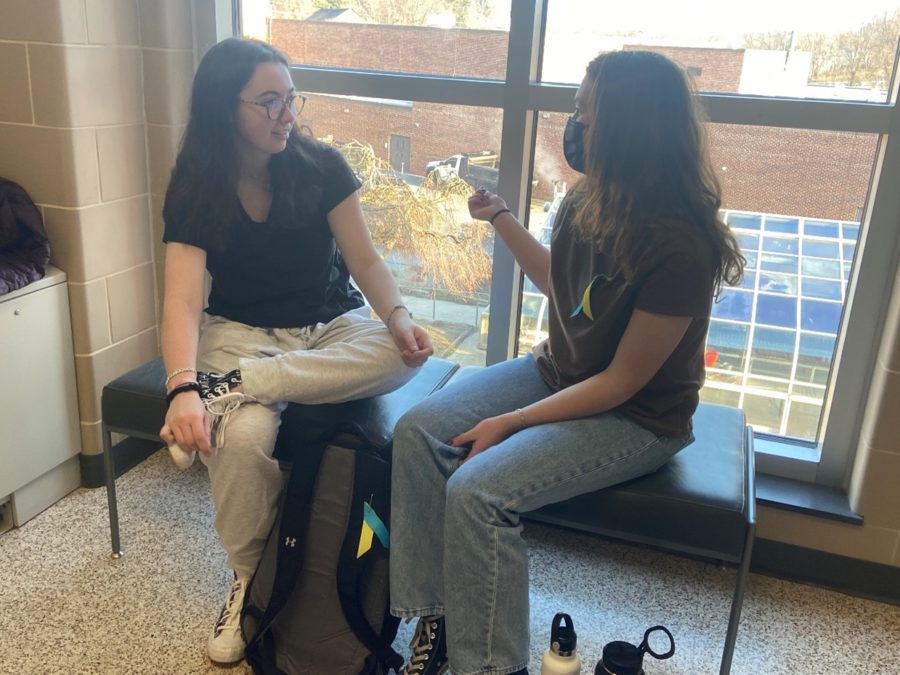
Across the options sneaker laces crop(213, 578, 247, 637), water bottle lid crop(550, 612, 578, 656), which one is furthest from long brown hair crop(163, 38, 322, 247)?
water bottle lid crop(550, 612, 578, 656)

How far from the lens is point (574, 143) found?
1.60 meters

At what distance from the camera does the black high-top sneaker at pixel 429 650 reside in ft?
4.99

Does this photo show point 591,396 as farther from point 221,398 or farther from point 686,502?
point 221,398

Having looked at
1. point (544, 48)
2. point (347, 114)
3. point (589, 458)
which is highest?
point (544, 48)

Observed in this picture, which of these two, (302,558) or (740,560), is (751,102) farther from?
(302,558)

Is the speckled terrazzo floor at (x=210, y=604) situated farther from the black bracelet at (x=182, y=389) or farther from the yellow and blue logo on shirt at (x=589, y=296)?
the yellow and blue logo on shirt at (x=589, y=296)

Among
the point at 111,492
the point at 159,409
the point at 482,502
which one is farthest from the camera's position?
the point at 111,492

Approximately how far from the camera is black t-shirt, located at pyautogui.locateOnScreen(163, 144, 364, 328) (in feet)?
5.81

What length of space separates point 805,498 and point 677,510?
2.09ft

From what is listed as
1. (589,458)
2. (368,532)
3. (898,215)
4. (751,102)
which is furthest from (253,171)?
(898,215)

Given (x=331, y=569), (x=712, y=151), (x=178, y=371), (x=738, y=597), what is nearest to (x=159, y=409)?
(x=178, y=371)

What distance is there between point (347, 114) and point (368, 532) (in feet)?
3.80

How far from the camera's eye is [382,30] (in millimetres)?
2088

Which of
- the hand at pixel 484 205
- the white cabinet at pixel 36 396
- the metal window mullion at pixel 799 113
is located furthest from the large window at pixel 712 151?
the white cabinet at pixel 36 396
